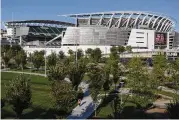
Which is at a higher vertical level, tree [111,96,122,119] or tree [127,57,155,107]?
tree [127,57,155,107]

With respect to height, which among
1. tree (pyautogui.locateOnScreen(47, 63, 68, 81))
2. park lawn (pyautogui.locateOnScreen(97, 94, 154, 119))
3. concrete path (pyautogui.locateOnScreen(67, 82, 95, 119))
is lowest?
park lawn (pyautogui.locateOnScreen(97, 94, 154, 119))

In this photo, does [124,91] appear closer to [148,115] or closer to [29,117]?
[148,115]

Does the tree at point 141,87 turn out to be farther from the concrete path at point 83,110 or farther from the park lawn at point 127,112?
the concrete path at point 83,110

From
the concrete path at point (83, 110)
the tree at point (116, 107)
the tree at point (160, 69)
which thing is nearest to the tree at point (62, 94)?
the concrete path at point (83, 110)

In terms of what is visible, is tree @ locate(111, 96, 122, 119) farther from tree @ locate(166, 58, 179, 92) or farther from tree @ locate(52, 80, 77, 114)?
tree @ locate(166, 58, 179, 92)

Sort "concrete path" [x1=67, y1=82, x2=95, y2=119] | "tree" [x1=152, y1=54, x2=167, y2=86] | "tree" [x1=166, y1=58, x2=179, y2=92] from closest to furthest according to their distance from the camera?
"concrete path" [x1=67, y1=82, x2=95, y2=119], "tree" [x1=166, y1=58, x2=179, y2=92], "tree" [x1=152, y1=54, x2=167, y2=86]

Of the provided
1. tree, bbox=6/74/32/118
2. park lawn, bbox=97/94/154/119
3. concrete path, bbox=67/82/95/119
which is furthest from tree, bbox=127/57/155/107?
tree, bbox=6/74/32/118

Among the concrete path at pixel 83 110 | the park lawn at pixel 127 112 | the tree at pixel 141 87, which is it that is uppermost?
the tree at pixel 141 87

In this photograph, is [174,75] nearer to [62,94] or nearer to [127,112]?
[127,112]
